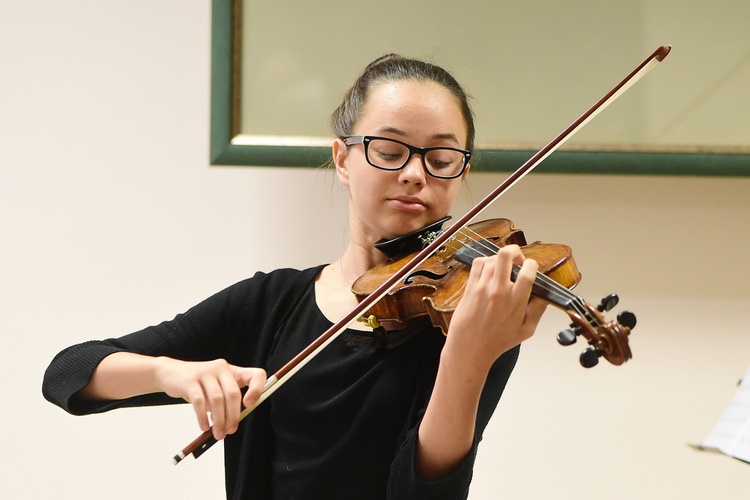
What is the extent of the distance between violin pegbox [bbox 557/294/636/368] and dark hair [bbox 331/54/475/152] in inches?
13.3

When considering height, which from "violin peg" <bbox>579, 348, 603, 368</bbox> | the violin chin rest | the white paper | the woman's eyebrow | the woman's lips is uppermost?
the woman's eyebrow

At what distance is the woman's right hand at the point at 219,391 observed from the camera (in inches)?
25.0

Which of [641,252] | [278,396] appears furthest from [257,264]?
[641,252]

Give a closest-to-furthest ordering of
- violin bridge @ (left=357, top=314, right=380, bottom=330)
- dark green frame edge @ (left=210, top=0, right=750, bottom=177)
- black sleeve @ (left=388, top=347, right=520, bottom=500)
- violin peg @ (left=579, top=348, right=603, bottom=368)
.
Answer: violin peg @ (left=579, top=348, right=603, bottom=368)
black sleeve @ (left=388, top=347, right=520, bottom=500)
violin bridge @ (left=357, top=314, right=380, bottom=330)
dark green frame edge @ (left=210, top=0, right=750, bottom=177)

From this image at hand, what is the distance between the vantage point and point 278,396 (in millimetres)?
815

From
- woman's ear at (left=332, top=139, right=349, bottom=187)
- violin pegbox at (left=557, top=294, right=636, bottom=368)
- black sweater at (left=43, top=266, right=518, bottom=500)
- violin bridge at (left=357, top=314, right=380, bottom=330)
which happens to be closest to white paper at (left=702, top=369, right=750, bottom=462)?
violin pegbox at (left=557, top=294, right=636, bottom=368)

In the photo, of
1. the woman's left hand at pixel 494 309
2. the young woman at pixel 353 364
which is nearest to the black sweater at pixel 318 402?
the young woman at pixel 353 364

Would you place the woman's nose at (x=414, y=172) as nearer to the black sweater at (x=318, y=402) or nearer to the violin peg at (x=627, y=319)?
the black sweater at (x=318, y=402)

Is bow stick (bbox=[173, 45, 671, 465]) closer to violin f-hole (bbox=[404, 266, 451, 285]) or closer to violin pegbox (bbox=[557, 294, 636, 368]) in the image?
violin f-hole (bbox=[404, 266, 451, 285])

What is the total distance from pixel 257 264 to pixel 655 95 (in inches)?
25.1

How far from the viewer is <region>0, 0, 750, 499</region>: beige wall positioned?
1.17 metres

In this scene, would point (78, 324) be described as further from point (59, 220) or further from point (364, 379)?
point (364, 379)

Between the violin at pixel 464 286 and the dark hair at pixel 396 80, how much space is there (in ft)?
0.43

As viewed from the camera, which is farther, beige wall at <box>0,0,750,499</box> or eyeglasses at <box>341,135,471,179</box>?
beige wall at <box>0,0,750,499</box>
